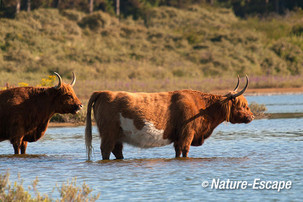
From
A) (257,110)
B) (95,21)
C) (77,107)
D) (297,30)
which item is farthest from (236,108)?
(297,30)

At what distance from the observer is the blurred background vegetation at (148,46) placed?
33156 millimetres

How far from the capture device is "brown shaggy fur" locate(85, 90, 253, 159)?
9.30 metres

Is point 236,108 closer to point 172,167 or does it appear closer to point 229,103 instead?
point 229,103

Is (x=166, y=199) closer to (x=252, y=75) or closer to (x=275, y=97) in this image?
(x=275, y=97)

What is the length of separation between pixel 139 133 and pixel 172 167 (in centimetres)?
88

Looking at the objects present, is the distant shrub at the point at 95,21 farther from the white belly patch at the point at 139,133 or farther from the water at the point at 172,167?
the white belly patch at the point at 139,133

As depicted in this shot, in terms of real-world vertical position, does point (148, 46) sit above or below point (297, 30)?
below

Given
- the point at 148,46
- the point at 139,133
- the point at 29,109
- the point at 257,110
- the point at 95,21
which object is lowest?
the point at 257,110

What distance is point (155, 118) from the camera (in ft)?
30.9

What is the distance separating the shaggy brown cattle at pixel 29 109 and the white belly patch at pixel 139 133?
5.72ft

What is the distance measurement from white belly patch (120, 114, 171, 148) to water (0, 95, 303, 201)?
33 cm

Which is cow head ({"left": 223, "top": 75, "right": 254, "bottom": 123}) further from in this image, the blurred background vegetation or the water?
the blurred background vegetation

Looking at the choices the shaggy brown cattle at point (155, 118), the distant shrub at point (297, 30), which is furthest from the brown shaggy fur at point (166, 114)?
the distant shrub at point (297, 30)

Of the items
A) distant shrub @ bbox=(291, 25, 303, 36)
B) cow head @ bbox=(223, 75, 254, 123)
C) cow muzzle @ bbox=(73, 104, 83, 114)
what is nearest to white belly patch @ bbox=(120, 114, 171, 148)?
cow head @ bbox=(223, 75, 254, 123)
